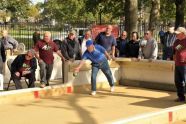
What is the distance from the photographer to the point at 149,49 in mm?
13500

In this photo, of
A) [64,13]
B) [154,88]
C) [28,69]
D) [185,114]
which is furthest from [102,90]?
[64,13]

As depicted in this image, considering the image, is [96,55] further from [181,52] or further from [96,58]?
[181,52]

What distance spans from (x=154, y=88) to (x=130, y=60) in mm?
1136

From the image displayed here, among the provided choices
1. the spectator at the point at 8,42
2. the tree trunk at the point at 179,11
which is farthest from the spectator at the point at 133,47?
the tree trunk at the point at 179,11

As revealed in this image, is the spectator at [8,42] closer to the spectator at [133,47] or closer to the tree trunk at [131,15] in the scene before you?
the spectator at [133,47]

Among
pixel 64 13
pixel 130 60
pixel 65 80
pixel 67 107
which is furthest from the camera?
pixel 64 13

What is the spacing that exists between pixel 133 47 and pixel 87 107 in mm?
3943

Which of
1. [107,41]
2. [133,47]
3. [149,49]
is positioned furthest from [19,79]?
[149,49]

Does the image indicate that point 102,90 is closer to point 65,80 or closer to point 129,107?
point 65,80

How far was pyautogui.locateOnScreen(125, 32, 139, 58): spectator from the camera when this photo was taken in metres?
13.8

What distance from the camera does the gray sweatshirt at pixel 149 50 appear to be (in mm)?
13320

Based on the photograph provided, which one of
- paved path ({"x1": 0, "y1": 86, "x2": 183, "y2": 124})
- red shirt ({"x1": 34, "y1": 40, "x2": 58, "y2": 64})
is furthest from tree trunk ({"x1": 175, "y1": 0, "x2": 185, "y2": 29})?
red shirt ({"x1": 34, "y1": 40, "x2": 58, "y2": 64})

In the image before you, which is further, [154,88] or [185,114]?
[154,88]

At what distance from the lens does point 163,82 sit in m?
13.2
